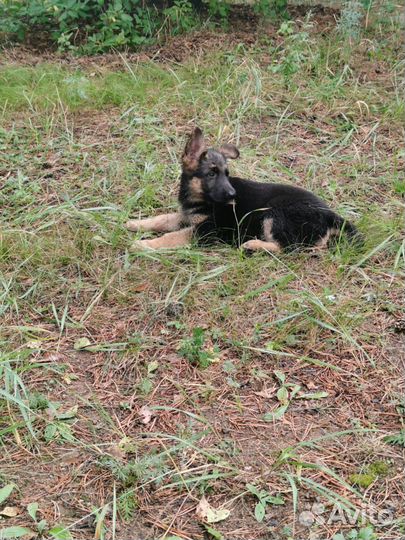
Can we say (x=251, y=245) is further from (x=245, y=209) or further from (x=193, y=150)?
(x=193, y=150)

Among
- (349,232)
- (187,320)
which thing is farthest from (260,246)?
(187,320)

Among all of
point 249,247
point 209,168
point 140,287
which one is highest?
point 209,168

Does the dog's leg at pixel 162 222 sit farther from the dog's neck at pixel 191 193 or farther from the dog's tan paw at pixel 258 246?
the dog's tan paw at pixel 258 246

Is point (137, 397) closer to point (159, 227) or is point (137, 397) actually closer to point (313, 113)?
point (159, 227)

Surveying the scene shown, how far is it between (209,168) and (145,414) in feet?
7.40

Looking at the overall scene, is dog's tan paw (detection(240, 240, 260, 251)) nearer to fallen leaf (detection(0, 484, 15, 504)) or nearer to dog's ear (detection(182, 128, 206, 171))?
dog's ear (detection(182, 128, 206, 171))

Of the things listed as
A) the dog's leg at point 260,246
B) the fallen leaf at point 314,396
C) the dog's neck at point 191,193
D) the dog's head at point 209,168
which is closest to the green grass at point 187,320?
the fallen leaf at point 314,396

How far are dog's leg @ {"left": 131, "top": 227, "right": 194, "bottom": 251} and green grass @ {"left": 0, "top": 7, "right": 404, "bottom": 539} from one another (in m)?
0.10

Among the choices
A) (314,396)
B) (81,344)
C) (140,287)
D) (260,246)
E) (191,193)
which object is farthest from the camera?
(191,193)

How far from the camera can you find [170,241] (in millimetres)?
4750

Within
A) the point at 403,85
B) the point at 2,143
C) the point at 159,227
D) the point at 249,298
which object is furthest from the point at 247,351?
the point at 403,85

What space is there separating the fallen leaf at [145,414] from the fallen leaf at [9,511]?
758 millimetres

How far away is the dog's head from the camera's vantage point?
486cm

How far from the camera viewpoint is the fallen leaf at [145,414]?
330 cm
